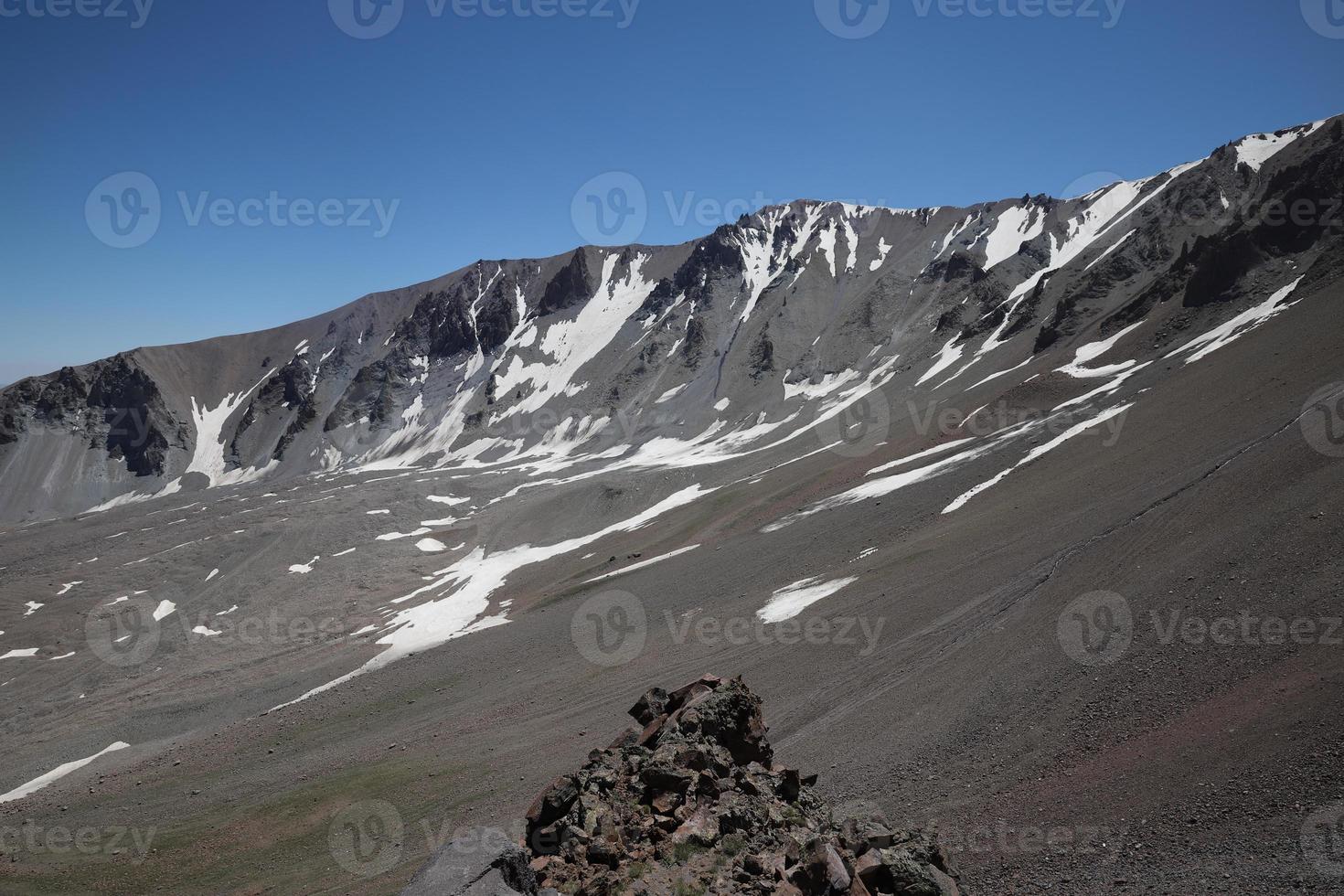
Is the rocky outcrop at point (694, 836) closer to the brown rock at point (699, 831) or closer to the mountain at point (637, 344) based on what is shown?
the brown rock at point (699, 831)

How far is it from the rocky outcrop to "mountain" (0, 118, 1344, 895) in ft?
10.1

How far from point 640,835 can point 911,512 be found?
3112cm

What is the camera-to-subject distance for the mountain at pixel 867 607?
16.5 metres

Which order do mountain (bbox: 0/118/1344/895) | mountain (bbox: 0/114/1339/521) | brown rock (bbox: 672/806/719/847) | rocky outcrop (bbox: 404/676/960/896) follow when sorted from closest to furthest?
rocky outcrop (bbox: 404/676/960/896) < brown rock (bbox: 672/806/719/847) < mountain (bbox: 0/118/1344/895) < mountain (bbox: 0/114/1339/521)

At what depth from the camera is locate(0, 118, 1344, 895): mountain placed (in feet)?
54.0

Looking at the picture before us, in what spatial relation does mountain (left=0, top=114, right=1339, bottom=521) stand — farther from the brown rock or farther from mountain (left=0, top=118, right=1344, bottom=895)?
the brown rock

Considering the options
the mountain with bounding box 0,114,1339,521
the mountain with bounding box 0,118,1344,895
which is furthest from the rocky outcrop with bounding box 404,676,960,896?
the mountain with bounding box 0,114,1339,521

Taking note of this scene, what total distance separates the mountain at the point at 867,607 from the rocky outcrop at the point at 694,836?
10.1 feet

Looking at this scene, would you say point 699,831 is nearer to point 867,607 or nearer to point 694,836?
point 694,836

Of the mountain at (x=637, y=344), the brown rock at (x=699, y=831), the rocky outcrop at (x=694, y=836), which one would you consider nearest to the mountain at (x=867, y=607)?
the mountain at (x=637, y=344)

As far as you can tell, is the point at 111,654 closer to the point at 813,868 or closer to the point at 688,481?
the point at 688,481

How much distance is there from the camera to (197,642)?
1866 inches

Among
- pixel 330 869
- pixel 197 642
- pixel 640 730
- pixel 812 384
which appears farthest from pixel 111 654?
pixel 812 384

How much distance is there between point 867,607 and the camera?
29.6 m
